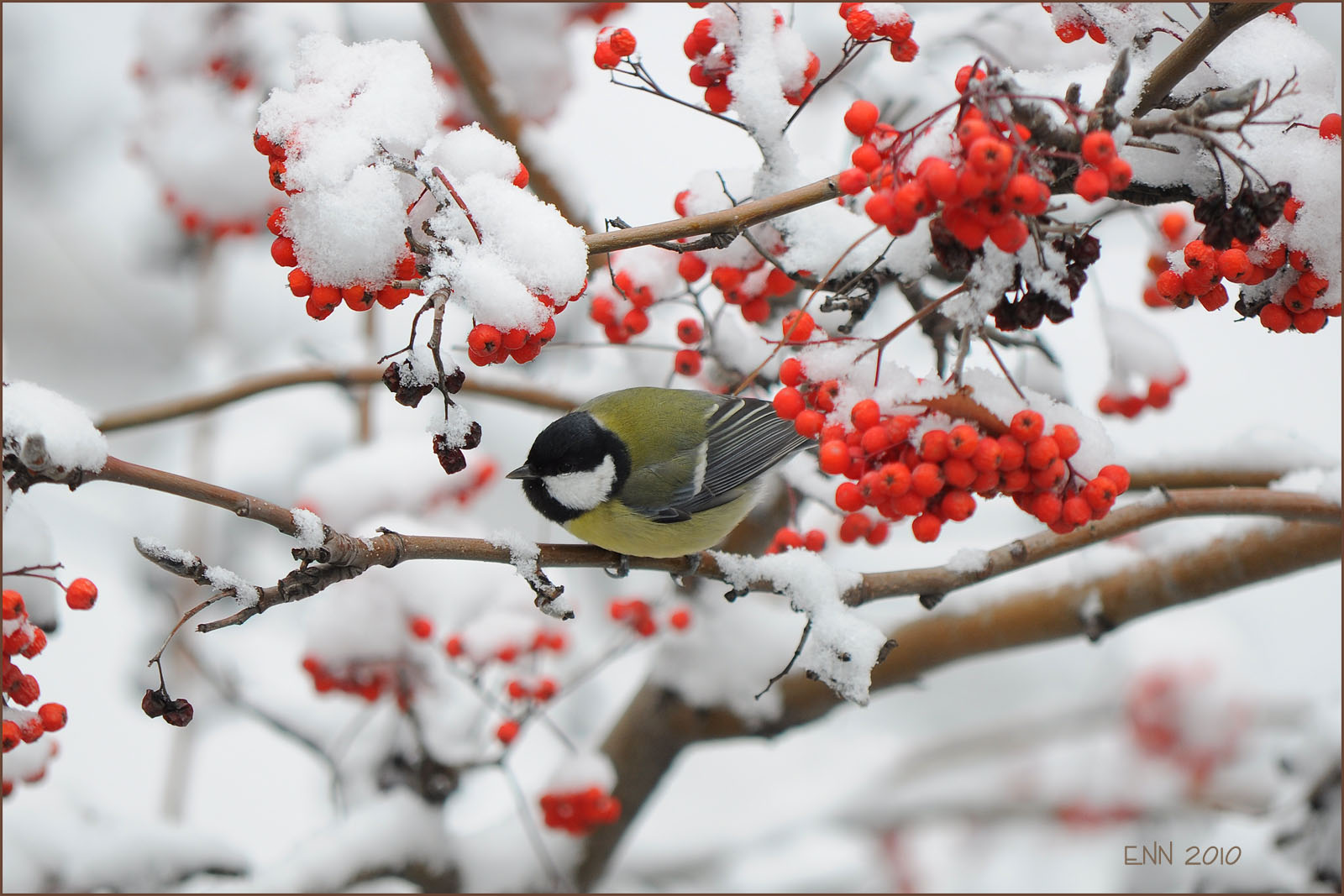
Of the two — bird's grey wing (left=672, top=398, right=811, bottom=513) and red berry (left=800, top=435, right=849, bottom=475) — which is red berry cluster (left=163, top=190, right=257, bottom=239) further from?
red berry (left=800, top=435, right=849, bottom=475)

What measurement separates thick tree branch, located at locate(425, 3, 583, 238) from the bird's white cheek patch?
0.57 meters

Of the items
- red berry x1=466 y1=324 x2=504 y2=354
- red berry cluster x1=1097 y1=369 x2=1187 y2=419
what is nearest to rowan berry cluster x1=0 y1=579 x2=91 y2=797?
red berry x1=466 y1=324 x2=504 y2=354

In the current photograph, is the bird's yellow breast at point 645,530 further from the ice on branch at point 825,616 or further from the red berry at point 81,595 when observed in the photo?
the red berry at point 81,595

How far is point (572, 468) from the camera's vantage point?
200cm

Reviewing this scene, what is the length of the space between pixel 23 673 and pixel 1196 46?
1454mm

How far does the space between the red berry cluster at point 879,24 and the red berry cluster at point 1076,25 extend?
178mm

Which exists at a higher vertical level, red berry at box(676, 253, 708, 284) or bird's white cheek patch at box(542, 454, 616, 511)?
red berry at box(676, 253, 708, 284)

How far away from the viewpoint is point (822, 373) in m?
1.23

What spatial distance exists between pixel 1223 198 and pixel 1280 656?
12.2 feet

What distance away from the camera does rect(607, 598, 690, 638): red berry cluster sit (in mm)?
2270

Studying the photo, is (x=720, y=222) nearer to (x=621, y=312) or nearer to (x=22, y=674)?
(x=621, y=312)

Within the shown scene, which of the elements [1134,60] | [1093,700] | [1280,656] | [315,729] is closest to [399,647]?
[315,729]

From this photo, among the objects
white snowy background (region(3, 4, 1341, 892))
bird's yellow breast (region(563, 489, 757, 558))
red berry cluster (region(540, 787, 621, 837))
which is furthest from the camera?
white snowy background (region(3, 4, 1341, 892))

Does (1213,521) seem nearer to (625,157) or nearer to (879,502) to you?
(879,502)
